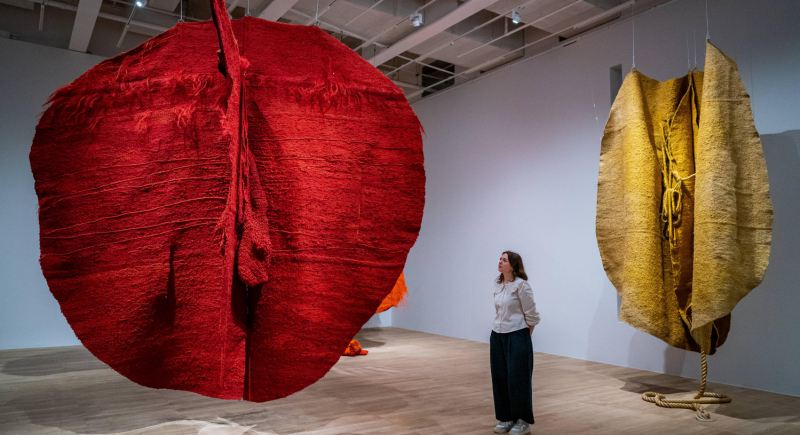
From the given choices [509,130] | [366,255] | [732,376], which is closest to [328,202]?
[366,255]

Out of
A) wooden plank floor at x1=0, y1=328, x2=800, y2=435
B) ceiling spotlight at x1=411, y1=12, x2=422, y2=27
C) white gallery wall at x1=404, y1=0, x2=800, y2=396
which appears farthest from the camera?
ceiling spotlight at x1=411, y1=12, x2=422, y2=27

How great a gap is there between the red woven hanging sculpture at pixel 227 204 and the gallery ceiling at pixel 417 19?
4212 millimetres

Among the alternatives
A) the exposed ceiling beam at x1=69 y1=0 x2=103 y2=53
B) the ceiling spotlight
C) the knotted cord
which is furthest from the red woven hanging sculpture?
the exposed ceiling beam at x1=69 y1=0 x2=103 y2=53

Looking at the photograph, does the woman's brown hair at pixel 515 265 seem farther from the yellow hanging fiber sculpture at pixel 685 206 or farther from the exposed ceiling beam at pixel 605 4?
the exposed ceiling beam at pixel 605 4

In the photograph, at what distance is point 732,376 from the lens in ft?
13.7

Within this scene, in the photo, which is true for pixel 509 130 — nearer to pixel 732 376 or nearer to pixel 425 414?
pixel 732 376

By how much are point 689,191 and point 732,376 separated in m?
1.79

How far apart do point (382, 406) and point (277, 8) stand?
3.72 meters

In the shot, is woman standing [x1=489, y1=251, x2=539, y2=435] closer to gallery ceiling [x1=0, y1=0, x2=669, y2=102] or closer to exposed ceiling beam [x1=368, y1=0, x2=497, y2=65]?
exposed ceiling beam [x1=368, y1=0, x2=497, y2=65]

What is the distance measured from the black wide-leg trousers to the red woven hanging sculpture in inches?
84.8

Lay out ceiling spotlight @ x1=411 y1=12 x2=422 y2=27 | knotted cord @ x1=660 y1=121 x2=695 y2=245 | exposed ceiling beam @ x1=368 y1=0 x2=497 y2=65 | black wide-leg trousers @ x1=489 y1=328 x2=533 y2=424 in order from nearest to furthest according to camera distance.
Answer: black wide-leg trousers @ x1=489 y1=328 x2=533 y2=424 → knotted cord @ x1=660 y1=121 x2=695 y2=245 → exposed ceiling beam @ x1=368 y1=0 x2=497 y2=65 → ceiling spotlight @ x1=411 y1=12 x2=422 y2=27

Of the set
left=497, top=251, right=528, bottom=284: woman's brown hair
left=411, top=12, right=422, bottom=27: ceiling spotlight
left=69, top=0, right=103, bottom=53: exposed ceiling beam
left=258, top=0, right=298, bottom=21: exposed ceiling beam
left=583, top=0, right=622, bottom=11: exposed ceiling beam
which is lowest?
left=497, top=251, right=528, bottom=284: woman's brown hair

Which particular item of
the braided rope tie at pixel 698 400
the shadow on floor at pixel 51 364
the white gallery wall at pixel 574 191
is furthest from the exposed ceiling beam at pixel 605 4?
the shadow on floor at pixel 51 364

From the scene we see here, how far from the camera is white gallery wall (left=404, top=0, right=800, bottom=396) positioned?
3998mm
